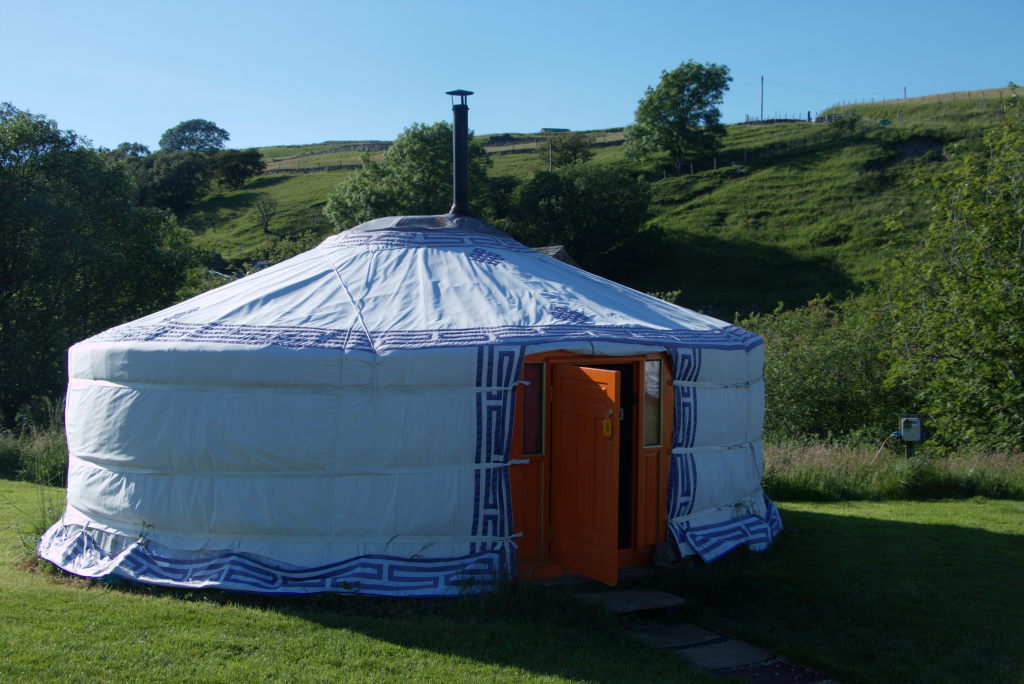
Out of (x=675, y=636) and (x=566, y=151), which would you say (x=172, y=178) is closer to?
(x=566, y=151)

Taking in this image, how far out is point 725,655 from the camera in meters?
4.21

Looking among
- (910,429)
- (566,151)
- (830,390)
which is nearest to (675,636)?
(910,429)

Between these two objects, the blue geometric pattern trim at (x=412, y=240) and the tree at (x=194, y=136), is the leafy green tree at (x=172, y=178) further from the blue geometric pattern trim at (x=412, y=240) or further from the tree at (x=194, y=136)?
the blue geometric pattern trim at (x=412, y=240)

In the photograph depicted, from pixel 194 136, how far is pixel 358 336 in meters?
63.5

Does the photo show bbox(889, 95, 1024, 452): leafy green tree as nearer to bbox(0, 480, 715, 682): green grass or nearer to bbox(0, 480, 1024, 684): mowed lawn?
bbox(0, 480, 1024, 684): mowed lawn

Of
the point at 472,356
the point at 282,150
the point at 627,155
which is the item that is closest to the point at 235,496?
the point at 472,356

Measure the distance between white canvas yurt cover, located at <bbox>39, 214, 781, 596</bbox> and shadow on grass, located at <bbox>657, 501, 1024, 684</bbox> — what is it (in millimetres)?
1478

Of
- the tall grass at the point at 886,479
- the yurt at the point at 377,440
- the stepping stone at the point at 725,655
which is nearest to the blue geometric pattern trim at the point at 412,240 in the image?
the yurt at the point at 377,440

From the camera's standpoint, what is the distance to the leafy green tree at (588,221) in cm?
Answer: 2944

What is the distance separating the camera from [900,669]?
13.1ft

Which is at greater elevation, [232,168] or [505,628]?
[232,168]

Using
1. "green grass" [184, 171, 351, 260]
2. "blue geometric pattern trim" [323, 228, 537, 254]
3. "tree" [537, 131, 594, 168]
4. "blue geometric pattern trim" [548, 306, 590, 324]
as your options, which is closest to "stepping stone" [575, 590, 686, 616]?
"blue geometric pattern trim" [548, 306, 590, 324]

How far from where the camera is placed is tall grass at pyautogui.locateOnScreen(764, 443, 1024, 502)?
823 centimetres

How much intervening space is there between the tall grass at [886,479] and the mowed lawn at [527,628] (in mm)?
2311
